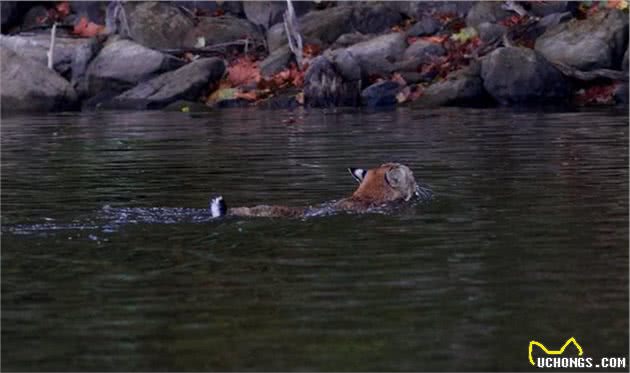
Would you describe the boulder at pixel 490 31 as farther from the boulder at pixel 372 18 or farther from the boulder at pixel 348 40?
the boulder at pixel 372 18

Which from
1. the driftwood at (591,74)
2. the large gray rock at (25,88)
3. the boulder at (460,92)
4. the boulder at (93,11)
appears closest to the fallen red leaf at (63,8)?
the boulder at (93,11)

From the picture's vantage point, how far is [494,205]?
14375 millimetres

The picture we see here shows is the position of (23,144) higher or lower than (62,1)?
lower

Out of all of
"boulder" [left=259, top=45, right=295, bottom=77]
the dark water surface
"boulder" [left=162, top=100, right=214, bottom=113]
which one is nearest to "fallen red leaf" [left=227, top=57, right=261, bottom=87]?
"boulder" [left=259, top=45, right=295, bottom=77]

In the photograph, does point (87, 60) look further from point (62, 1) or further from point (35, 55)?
point (62, 1)

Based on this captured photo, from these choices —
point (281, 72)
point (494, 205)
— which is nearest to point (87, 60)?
point (281, 72)

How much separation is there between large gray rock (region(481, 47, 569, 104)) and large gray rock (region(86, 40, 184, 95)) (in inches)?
390

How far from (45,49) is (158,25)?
3.51m

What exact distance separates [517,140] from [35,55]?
881 inches

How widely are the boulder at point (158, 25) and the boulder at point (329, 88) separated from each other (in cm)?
719

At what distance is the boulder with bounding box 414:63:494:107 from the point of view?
35.4 metres

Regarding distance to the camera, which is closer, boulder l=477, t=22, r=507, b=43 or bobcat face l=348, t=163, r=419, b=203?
bobcat face l=348, t=163, r=419, b=203

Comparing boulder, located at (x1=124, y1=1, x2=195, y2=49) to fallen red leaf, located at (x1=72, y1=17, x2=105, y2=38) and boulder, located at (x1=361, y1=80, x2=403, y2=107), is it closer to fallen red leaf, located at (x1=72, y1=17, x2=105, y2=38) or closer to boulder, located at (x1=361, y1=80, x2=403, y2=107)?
fallen red leaf, located at (x1=72, y1=17, x2=105, y2=38)

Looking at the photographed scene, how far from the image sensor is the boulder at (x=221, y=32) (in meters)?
43.3
